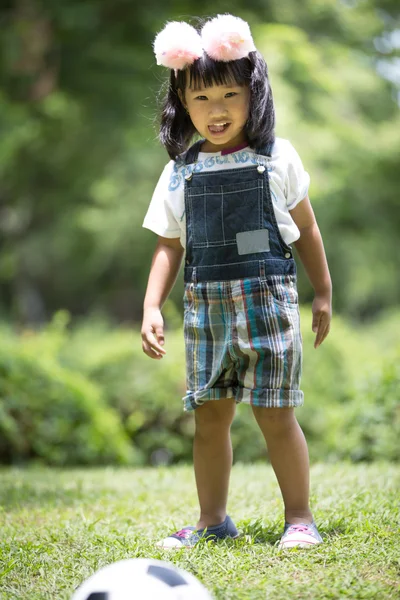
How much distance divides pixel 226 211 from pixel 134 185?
957cm

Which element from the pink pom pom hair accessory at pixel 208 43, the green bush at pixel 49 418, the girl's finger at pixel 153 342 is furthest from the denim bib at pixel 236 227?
the green bush at pixel 49 418

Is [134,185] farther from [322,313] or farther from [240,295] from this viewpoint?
[240,295]

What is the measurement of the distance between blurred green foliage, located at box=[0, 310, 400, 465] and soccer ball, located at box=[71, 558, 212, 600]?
11.7ft

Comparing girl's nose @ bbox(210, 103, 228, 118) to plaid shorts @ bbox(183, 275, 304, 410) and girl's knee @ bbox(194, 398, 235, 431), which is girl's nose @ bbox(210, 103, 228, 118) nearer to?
plaid shorts @ bbox(183, 275, 304, 410)

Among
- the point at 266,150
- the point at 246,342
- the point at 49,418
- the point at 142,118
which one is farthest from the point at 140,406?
the point at 142,118

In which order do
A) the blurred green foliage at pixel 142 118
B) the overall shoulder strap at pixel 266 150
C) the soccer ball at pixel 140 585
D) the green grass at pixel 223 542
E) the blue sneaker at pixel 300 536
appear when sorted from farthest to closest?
the blurred green foliage at pixel 142 118
the overall shoulder strap at pixel 266 150
the blue sneaker at pixel 300 536
the green grass at pixel 223 542
the soccer ball at pixel 140 585

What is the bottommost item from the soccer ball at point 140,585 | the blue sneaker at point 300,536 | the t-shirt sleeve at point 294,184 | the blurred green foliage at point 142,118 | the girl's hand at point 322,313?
the blue sneaker at point 300,536

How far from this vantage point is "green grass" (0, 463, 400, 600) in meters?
2.30

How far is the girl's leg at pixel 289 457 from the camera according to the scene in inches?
111

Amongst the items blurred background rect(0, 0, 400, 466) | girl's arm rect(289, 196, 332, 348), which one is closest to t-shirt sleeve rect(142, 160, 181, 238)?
girl's arm rect(289, 196, 332, 348)

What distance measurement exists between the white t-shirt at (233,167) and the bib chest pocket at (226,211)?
68 millimetres

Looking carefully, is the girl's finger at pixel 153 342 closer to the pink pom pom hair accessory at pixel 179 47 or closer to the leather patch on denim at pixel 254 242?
the leather patch on denim at pixel 254 242

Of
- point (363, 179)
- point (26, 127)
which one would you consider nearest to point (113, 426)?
point (26, 127)

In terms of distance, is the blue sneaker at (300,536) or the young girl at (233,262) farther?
→ the young girl at (233,262)
